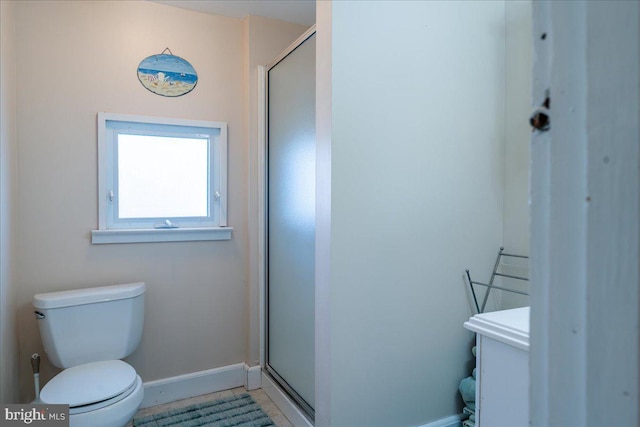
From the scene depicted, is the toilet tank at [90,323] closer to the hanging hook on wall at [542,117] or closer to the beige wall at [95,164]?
the beige wall at [95,164]

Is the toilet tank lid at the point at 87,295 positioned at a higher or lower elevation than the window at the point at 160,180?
lower

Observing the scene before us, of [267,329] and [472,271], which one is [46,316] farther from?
[472,271]

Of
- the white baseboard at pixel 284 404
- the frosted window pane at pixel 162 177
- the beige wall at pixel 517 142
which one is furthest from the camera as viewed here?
the frosted window pane at pixel 162 177

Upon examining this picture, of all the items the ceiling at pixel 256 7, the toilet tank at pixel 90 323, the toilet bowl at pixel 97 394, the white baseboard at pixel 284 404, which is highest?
the ceiling at pixel 256 7

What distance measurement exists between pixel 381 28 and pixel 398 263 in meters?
1.02

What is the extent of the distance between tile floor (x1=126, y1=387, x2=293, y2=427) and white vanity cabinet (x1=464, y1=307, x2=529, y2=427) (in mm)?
1275

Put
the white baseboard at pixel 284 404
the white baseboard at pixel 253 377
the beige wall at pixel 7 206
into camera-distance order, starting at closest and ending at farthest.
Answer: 1. the beige wall at pixel 7 206
2. the white baseboard at pixel 284 404
3. the white baseboard at pixel 253 377

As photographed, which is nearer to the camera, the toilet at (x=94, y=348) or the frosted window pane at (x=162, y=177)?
the toilet at (x=94, y=348)

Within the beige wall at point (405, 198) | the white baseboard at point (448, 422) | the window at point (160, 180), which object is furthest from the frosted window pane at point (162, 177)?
the white baseboard at point (448, 422)

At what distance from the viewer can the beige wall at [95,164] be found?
2051mm

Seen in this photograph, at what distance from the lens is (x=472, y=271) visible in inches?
76.7

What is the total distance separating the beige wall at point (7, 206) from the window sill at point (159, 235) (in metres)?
0.39

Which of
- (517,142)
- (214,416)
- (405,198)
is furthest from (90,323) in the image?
(517,142)

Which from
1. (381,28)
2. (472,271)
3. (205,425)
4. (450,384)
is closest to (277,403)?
(205,425)
